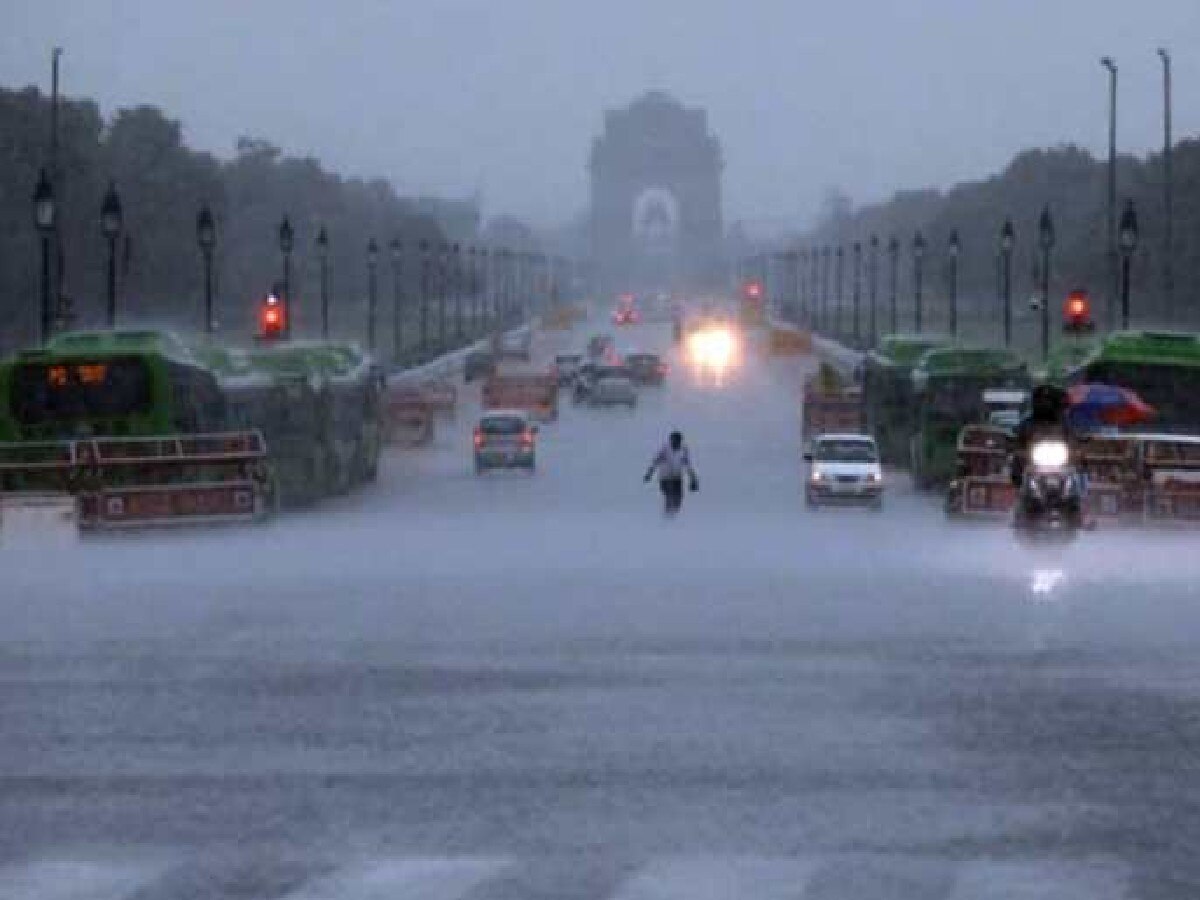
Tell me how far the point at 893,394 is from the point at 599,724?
46.5 m

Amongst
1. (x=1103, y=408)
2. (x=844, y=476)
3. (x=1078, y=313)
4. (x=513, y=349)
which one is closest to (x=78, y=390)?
(x=844, y=476)

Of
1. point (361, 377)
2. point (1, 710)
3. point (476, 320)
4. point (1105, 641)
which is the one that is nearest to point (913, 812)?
point (1, 710)

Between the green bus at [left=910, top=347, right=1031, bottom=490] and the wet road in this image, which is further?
the green bus at [left=910, top=347, right=1031, bottom=490]

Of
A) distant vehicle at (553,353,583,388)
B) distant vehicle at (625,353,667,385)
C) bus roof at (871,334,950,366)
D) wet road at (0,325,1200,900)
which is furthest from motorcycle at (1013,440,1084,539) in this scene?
distant vehicle at (625,353,667,385)

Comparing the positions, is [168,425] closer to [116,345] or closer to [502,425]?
[116,345]

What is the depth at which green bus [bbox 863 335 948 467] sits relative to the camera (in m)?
61.6

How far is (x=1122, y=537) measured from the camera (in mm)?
36844

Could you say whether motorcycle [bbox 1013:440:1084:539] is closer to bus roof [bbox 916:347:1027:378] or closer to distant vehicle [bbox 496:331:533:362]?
bus roof [bbox 916:347:1027:378]

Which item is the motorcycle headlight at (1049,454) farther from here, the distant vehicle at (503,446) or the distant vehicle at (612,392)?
the distant vehicle at (612,392)

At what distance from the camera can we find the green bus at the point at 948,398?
5447 cm

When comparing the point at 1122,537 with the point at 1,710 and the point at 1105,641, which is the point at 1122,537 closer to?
the point at 1105,641

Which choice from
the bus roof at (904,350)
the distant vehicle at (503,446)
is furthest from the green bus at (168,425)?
the bus roof at (904,350)

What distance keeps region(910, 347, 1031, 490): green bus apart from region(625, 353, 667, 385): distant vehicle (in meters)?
51.6

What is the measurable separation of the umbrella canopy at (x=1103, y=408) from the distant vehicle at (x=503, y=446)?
16.1 metres
